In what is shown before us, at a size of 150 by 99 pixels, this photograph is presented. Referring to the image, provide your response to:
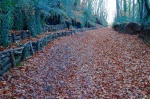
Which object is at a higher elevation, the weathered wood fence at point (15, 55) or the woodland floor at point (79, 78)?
the weathered wood fence at point (15, 55)

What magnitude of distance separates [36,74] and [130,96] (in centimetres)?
412

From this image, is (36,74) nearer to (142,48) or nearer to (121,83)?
(121,83)

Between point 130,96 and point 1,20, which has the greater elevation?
point 1,20

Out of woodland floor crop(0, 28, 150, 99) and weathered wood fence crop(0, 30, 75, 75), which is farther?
weathered wood fence crop(0, 30, 75, 75)

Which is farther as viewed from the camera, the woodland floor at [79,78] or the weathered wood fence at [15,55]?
the weathered wood fence at [15,55]

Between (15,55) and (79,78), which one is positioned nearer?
(79,78)

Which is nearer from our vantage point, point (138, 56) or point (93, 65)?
point (93, 65)

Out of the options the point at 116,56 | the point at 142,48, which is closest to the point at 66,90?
the point at 116,56

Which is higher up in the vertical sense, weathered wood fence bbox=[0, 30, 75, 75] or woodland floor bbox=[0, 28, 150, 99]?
weathered wood fence bbox=[0, 30, 75, 75]

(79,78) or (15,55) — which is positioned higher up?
(15,55)

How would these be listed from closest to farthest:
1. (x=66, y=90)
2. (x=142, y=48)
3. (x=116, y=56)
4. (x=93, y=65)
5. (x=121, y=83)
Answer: (x=66, y=90) < (x=121, y=83) < (x=93, y=65) < (x=116, y=56) < (x=142, y=48)

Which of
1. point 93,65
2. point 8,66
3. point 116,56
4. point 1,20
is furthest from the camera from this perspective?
point 116,56

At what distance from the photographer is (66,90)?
6977 millimetres

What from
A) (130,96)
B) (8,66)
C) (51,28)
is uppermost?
(51,28)
